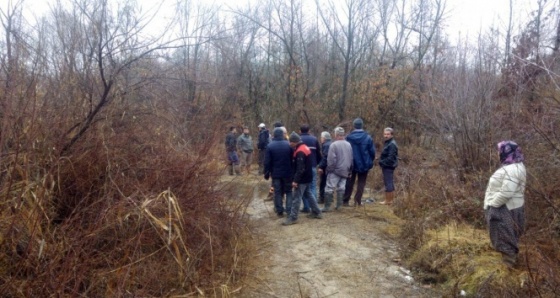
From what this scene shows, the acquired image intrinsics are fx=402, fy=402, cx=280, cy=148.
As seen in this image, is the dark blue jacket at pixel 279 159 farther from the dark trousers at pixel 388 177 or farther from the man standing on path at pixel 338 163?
the dark trousers at pixel 388 177

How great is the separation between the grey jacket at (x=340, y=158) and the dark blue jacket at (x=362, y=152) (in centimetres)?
38

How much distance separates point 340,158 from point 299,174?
1.09 m

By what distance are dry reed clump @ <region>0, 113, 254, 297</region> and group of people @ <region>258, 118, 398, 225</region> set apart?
1.19 meters

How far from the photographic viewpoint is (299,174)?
675 centimetres

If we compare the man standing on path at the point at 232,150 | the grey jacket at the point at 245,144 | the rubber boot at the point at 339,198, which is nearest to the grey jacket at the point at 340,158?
the rubber boot at the point at 339,198

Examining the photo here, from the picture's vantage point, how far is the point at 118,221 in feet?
13.3

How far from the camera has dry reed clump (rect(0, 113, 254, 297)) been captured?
11.1ft

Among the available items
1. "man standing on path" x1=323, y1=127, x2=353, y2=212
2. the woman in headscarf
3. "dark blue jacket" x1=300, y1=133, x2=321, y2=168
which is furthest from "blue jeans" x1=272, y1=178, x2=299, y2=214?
the woman in headscarf

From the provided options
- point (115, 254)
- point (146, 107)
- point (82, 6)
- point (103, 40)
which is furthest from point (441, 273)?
point (82, 6)

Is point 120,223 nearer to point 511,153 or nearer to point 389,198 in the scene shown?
point 511,153

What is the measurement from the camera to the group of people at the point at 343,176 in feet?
15.4

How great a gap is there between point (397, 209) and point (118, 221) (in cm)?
543

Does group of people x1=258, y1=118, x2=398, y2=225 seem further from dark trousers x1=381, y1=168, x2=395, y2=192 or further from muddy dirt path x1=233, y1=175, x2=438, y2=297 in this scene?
muddy dirt path x1=233, y1=175, x2=438, y2=297

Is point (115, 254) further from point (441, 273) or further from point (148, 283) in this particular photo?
point (441, 273)
